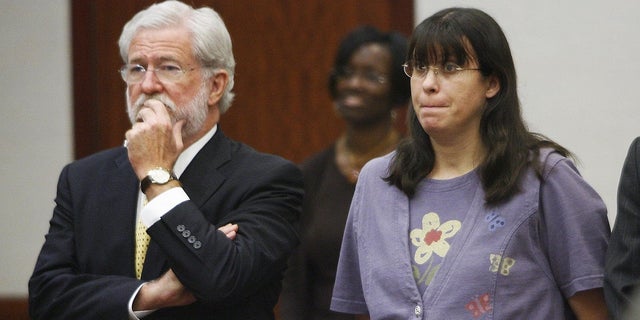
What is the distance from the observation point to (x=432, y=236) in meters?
3.39

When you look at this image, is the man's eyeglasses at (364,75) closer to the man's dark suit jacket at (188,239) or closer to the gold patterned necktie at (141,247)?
the man's dark suit jacket at (188,239)

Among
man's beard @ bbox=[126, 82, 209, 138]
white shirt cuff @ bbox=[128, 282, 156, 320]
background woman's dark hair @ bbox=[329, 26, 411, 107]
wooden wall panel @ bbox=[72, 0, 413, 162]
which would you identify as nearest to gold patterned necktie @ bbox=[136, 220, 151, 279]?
white shirt cuff @ bbox=[128, 282, 156, 320]

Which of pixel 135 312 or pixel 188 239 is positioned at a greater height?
pixel 188 239

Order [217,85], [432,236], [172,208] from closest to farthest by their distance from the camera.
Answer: [432,236]
[172,208]
[217,85]

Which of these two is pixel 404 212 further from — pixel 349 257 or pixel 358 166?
pixel 358 166

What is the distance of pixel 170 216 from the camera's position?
3504mm

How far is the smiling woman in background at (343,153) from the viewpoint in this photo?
443 centimetres

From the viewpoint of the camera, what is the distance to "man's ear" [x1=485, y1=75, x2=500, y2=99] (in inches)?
137

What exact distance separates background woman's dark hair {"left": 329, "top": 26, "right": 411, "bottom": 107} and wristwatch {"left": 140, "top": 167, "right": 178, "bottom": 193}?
133 centimetres

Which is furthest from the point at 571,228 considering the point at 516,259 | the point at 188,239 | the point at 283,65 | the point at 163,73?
the point at 283,65

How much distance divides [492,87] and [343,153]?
130 centimetres

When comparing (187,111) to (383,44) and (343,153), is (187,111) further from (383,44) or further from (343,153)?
(383,44)

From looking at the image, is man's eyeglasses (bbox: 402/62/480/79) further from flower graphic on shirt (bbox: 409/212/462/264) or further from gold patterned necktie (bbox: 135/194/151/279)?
gold patterned necktie (bbox: 135/194/151/279)

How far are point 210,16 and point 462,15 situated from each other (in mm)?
938
